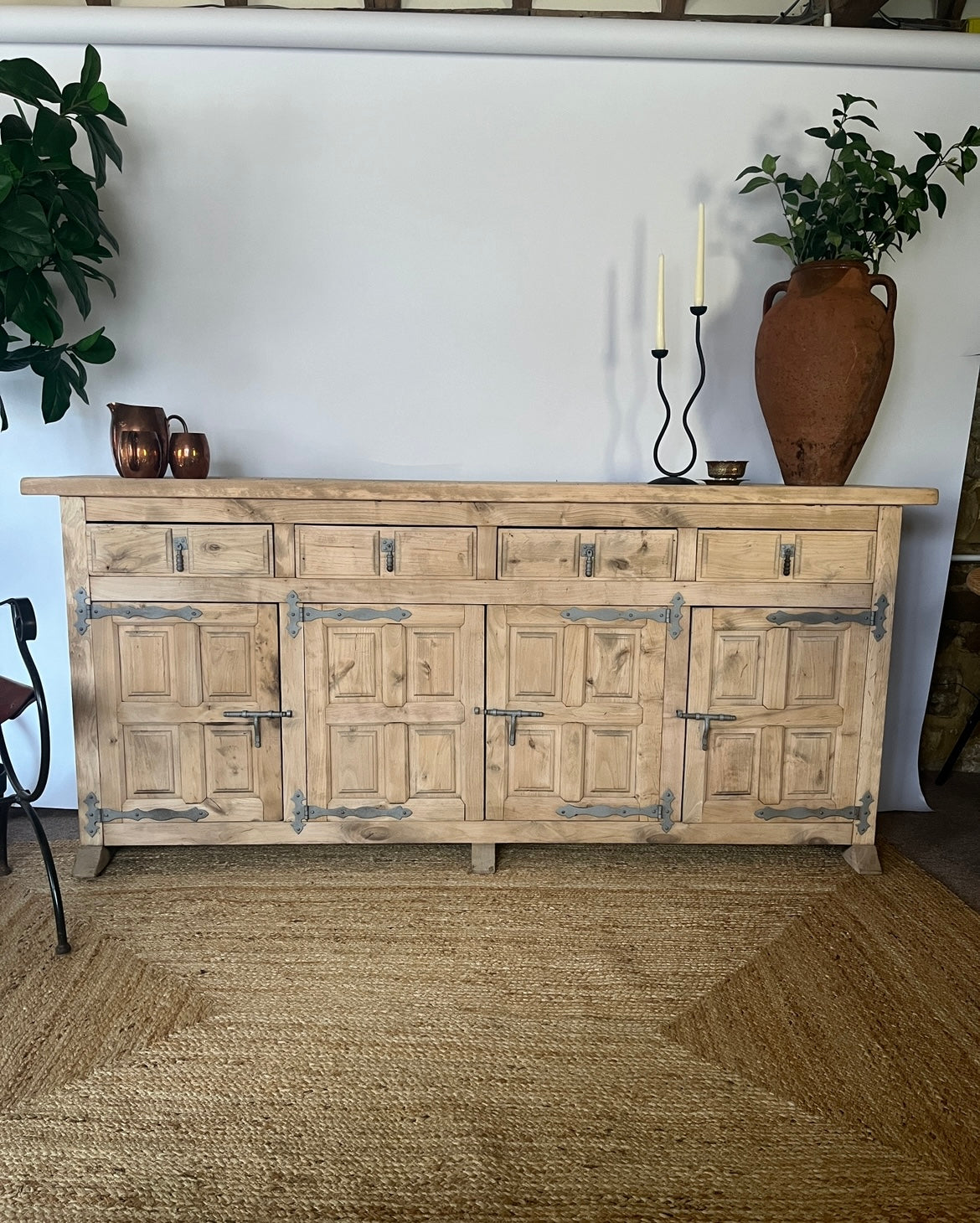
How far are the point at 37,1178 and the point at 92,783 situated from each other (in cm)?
91

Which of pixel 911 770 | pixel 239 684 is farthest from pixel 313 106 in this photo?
A: pixel 911 770

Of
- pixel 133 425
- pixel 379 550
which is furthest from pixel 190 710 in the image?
Result: pixel 133 425

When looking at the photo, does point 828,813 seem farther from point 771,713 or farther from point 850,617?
point 850,617

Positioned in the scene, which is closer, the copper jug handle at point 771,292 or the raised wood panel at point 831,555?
the raised wood panel at point 831,555

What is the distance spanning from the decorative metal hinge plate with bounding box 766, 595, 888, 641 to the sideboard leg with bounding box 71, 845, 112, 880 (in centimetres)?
162

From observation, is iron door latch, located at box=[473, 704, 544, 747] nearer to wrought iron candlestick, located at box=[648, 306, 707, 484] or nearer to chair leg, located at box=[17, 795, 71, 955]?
wrought iron candlestick, located at box=[648, 306, 707, 484]

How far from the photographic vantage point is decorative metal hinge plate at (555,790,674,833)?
189cm

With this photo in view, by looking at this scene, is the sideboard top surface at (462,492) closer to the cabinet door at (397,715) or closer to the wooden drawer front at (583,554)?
the wooden drawer front at (583,554)

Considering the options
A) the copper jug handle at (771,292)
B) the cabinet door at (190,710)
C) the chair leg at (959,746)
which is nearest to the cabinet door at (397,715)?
the cabinet door at (190,710)

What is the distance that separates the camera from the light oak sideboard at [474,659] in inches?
70.5

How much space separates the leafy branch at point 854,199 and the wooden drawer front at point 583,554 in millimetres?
816

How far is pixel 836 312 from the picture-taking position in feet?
6.18

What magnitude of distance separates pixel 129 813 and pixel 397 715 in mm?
651

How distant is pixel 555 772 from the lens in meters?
1.88
